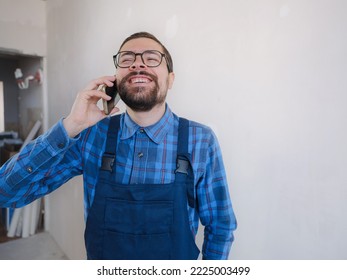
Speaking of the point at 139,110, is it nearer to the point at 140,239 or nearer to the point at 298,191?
the point at 140,239

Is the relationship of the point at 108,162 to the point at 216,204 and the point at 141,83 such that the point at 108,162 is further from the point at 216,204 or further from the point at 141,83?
the point at 216,204

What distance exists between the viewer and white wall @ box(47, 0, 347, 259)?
0.72m

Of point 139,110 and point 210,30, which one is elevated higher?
point 210,30

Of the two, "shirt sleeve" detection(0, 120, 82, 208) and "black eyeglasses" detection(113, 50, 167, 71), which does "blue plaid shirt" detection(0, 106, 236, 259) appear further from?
"black eyeglasses" detection(113, 50, 167, 71)

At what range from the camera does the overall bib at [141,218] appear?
2.60 feet

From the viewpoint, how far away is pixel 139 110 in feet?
2.92

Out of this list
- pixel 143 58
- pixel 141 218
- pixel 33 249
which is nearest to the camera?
pixel 141 218

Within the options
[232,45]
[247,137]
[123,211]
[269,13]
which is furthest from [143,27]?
[123,211]

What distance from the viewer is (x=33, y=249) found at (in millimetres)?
2420

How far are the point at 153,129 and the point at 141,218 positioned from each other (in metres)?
0.31

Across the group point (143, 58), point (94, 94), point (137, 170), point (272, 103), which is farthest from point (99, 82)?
point (272, 103)

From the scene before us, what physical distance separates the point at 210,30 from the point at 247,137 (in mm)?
453

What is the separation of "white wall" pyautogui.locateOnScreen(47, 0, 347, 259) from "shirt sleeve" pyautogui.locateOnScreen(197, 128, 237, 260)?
0.35ft

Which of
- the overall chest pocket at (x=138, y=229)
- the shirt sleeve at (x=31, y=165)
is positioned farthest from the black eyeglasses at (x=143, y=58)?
the overall chest pocket at (x=138, y=229)
